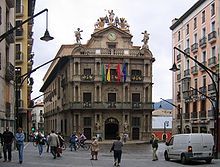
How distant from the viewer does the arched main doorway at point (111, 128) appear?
234 ft

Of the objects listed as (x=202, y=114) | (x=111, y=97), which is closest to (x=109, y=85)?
(x=111, y=97)

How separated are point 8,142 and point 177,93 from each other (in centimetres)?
4858

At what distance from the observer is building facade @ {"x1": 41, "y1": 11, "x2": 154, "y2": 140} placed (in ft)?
231

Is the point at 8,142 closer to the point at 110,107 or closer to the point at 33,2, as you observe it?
the point at 33,2

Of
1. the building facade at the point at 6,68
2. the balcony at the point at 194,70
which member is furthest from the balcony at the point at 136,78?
the building facade at the point at 6,68

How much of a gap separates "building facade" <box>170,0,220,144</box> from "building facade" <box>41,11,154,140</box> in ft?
16.1

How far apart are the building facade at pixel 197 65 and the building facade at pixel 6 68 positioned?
22.9m

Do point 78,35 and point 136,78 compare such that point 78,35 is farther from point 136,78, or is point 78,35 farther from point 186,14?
point 186,14

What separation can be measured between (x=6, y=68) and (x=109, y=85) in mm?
40656

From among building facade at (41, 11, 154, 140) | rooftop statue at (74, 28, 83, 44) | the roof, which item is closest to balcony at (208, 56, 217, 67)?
the roof

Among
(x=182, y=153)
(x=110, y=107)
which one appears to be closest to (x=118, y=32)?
(x=110, y=107)

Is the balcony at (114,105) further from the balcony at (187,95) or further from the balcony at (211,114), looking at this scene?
the balcony at (211,114)

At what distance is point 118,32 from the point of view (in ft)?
239

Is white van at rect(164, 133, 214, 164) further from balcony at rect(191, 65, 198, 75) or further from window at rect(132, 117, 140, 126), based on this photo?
window at rect(132, 117, 140, 126)
